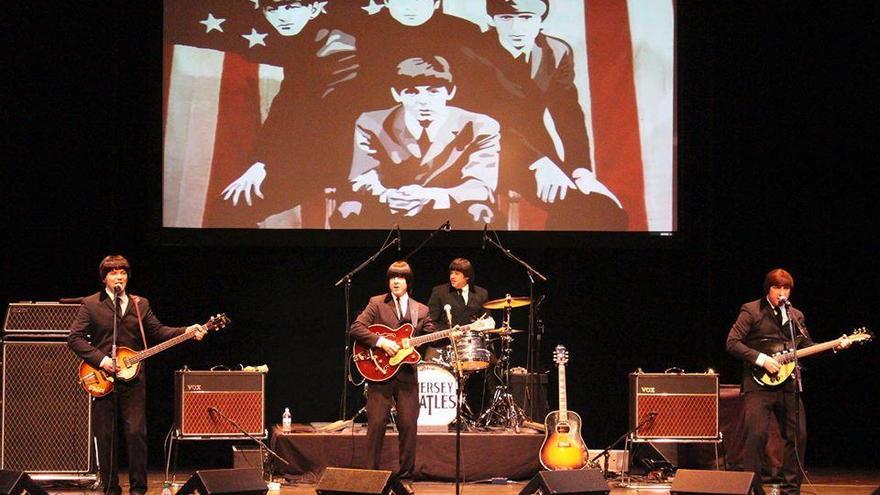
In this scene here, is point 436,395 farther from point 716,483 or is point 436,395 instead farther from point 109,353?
point 716,483

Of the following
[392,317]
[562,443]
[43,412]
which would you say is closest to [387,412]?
[392,317]

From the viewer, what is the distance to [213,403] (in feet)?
29.2

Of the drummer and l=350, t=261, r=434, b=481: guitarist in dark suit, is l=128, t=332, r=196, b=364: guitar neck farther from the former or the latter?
the drummer

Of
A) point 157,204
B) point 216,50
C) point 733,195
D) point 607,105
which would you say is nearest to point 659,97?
point 607,105

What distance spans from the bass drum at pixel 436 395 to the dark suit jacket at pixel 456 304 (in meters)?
0.44

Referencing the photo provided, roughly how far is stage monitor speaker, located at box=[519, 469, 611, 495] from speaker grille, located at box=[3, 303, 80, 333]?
4.19m

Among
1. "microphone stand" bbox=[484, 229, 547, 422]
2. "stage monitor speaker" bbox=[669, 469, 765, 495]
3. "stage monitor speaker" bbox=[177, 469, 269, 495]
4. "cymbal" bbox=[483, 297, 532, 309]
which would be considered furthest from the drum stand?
"stage monitor speaker" bbox=[177, 469, 269, 495]

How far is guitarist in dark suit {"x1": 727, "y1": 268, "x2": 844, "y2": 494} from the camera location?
25.7 feet

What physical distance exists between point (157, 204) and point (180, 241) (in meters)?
0.40

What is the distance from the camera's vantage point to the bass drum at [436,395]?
378 inches

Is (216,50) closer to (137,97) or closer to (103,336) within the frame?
(137,97)

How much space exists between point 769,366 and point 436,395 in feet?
10.0

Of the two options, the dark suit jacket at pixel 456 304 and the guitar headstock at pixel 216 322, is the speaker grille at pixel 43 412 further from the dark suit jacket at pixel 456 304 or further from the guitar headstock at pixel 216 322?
the dark suit jacket at pixel 456 304

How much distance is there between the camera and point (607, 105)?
1030 centimetres
